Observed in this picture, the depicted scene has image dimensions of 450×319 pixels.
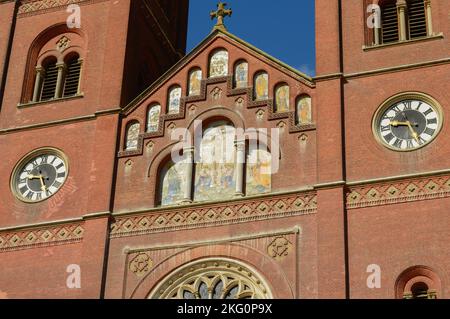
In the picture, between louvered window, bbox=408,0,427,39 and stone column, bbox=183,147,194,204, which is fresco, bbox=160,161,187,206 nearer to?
stone column, bbox=183,147,194,204

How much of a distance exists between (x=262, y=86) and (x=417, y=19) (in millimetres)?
4529

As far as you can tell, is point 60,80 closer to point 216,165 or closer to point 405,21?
point 216,165

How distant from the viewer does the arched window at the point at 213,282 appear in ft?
90.6

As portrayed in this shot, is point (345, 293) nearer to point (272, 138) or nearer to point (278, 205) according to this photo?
point (278, 205)

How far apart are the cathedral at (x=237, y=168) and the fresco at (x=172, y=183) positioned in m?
0.04

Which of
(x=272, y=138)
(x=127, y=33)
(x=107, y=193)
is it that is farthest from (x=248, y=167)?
(x=127, y=33)

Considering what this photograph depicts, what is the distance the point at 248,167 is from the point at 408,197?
428 centimetres

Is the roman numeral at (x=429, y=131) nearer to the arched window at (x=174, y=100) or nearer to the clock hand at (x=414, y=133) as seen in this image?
the clock hand at (x=414, y=133)

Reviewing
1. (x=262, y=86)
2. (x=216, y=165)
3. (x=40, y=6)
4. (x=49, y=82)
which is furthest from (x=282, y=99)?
(x=40, y=6)

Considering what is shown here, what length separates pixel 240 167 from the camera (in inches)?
1156

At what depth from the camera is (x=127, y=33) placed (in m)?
33.0

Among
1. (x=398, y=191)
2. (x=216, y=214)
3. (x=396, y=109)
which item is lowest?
(x=216, y=214)

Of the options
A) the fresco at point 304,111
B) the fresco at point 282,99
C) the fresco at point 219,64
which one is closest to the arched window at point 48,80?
the fresco at point 219,64

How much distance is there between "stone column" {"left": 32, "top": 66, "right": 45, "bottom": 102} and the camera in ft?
110
